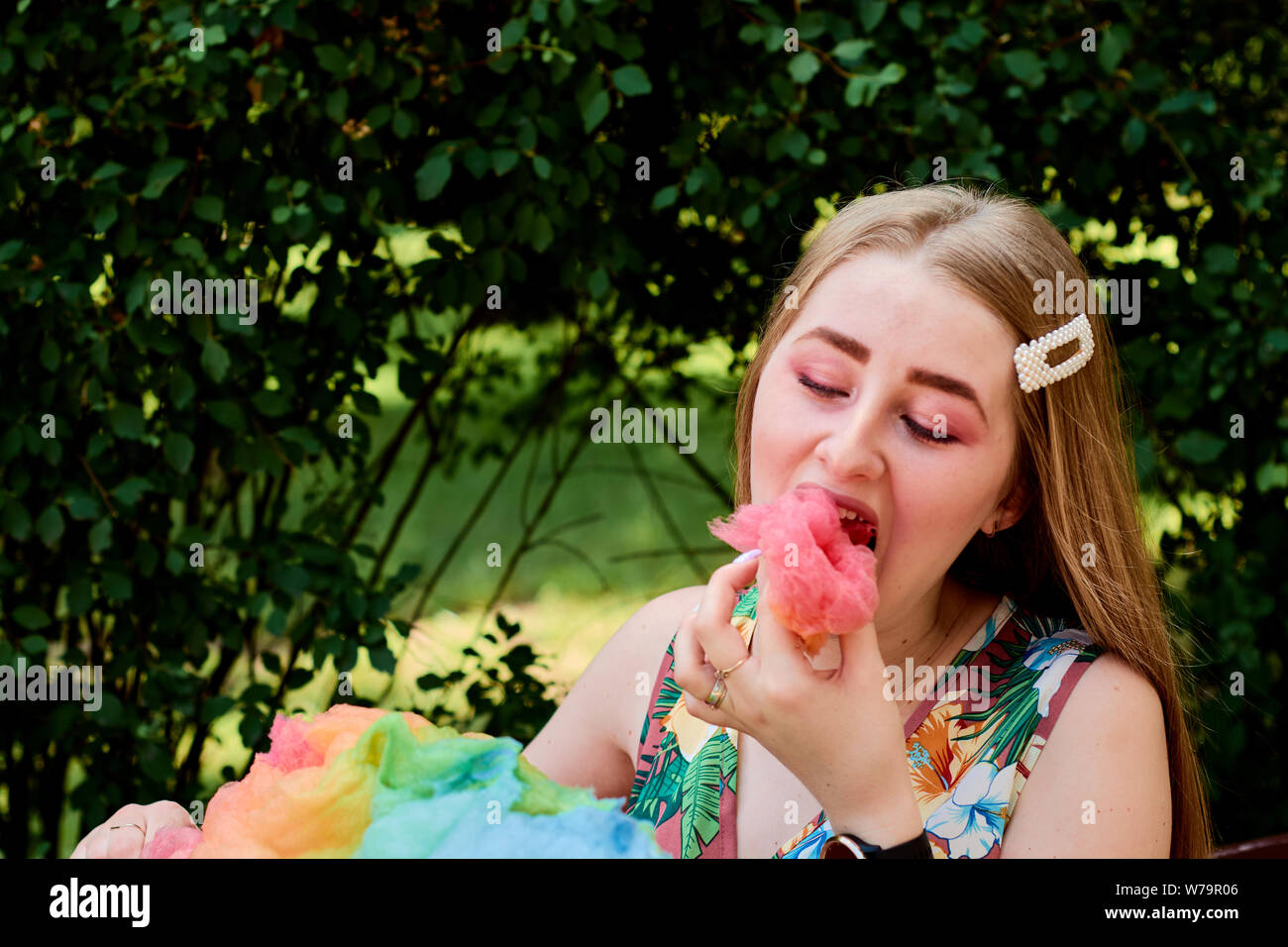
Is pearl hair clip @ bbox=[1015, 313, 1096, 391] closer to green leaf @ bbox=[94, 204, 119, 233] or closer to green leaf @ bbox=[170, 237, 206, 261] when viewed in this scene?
green leaf @ bbox=[170, 237, 206, 261]

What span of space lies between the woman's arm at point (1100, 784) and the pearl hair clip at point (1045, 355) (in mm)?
436

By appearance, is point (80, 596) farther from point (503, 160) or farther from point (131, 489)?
point (503, 160)

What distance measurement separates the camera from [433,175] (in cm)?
264

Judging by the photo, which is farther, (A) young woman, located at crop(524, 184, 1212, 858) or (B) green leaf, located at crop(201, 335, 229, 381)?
(B) green leaf, located at crop(201, 335, 229, 381)

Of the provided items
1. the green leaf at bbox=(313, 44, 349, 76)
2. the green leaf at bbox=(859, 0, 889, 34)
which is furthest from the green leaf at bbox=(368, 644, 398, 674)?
the green leaf at bbox=(859, 0, 889, 34)

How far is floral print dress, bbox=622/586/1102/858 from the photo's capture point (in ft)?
5.48

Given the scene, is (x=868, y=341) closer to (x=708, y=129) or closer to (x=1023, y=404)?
(x=1023, y=404)

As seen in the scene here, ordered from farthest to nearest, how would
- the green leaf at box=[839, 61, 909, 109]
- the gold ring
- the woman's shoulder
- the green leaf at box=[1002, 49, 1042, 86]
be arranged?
1. the green leaf at box=[1002, 49, 1042, 86]
2. the green leaf at box=[839, 61, 909, 109]
3. the woman's shoulder
4. the gold ring

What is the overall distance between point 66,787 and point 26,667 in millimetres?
605

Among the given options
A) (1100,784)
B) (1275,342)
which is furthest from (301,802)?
(1275,342)

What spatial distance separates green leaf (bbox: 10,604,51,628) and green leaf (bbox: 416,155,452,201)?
132cm

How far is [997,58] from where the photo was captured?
2.76 meters

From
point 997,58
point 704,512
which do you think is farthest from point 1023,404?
point 704,512

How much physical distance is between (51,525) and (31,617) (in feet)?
0.78
